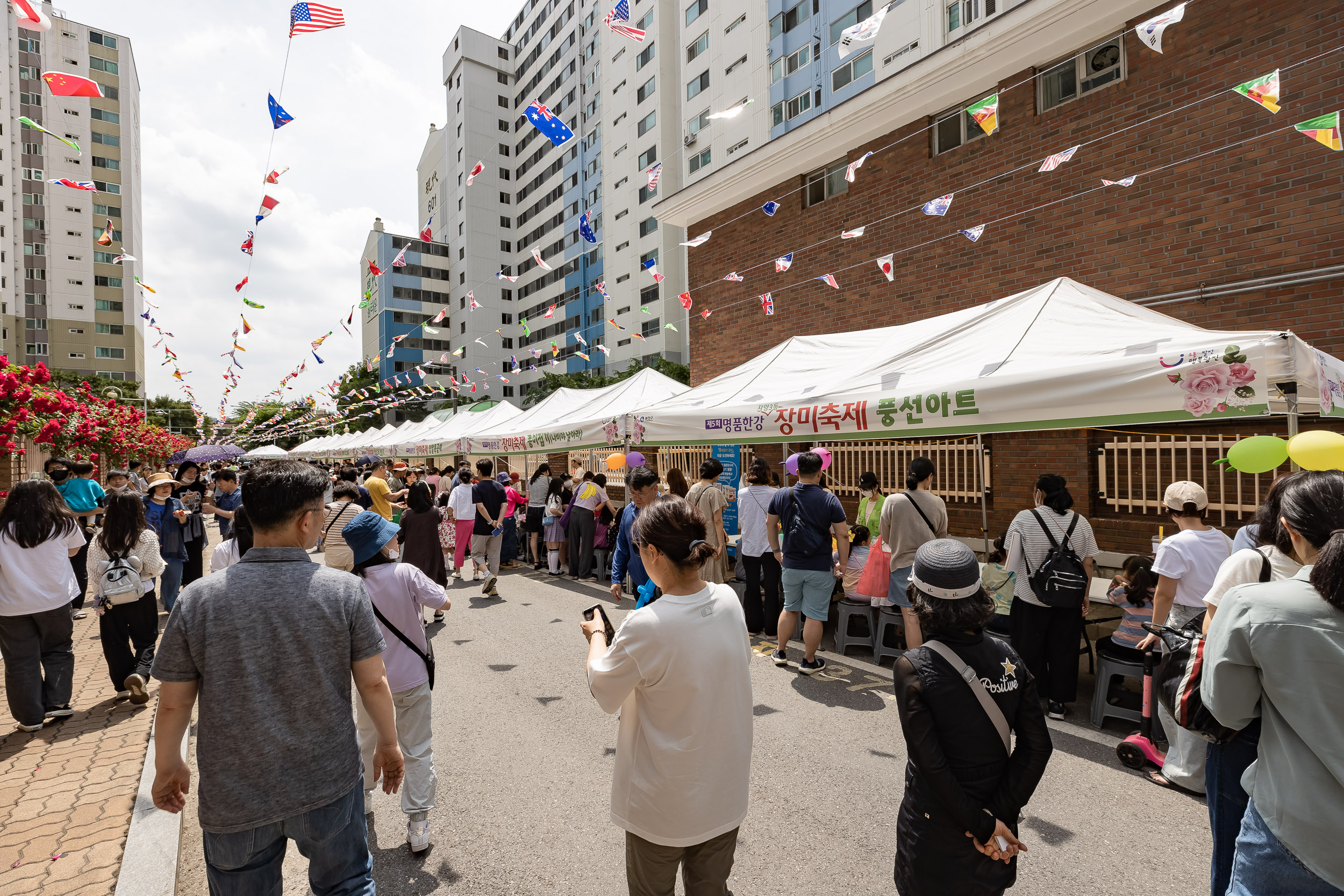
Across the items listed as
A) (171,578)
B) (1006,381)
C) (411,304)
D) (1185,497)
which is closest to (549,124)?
(1006,381)

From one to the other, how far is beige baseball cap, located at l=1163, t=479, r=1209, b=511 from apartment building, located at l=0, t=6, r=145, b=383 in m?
70.2

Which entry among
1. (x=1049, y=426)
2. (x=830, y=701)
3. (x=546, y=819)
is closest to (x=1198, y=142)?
(x=1049, y=426)

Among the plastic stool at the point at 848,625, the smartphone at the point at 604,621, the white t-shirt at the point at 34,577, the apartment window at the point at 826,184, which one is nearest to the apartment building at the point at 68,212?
the apartment window at the point at 826,184

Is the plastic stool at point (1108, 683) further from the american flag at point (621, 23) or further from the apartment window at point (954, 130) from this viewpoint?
the american flag at point (621, 23)

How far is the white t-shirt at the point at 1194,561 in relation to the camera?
3.63 m

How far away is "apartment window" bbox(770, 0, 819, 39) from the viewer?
23250 millimetres

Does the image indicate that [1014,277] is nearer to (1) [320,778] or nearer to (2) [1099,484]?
(2) [1099,484]

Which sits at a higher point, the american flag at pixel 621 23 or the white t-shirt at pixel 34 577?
the american flag at pixel 621 23

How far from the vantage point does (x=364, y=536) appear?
323 cm

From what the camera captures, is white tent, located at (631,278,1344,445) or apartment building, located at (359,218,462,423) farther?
apartment building, located at (359,218,462,423)

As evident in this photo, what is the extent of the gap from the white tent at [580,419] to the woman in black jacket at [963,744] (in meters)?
6.79

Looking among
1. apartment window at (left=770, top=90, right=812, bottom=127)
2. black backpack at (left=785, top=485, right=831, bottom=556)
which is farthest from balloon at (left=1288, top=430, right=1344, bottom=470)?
apartment window at (left=770, top=90, right=812, bottom=127)

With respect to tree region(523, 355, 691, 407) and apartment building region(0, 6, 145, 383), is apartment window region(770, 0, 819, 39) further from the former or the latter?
apartment building region(0, 6, 145, 383)

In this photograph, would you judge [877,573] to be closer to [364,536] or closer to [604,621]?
[604,621]
